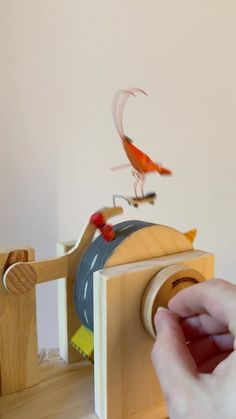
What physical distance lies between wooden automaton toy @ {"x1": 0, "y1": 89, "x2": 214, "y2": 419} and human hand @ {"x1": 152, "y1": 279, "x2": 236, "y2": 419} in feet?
0.13

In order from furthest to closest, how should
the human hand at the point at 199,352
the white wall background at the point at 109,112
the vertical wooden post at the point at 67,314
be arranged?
the white wall background at the point at 109,112, the vertical wooden post at the point at 67,314, the human hand at the point at 199,352

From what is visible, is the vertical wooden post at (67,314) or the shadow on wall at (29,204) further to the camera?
the shadow on wall at (29,204)


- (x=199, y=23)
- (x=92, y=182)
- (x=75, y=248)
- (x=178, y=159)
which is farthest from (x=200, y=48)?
(x=75, y=248)

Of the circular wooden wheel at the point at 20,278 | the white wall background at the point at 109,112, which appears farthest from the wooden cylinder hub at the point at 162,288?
the white wall background at the point at 109,112

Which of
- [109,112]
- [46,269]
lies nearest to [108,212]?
[46,269]

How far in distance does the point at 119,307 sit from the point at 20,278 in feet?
0.33

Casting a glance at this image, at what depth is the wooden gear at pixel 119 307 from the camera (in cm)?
36

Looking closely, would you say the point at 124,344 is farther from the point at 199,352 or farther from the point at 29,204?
the point at 29,204

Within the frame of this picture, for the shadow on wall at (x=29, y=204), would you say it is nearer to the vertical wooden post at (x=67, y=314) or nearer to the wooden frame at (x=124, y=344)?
the vertical wooden post at (x=67, y=314)

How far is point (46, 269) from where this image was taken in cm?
41

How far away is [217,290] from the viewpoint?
0.95ft

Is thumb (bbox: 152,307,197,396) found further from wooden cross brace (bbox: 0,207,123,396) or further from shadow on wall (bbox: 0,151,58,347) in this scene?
shadow on wall (bbox: 0,151,58,347)

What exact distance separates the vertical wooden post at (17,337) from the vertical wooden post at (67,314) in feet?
0.16

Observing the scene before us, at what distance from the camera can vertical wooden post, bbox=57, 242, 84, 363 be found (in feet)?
1.50
